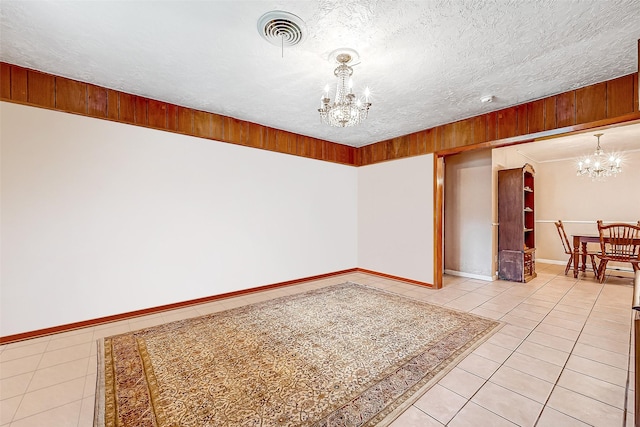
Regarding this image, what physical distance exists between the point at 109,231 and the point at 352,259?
13.7ft

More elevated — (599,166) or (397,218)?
(599,166)

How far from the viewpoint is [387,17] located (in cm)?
193

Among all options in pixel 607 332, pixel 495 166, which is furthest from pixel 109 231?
pixel 495 166

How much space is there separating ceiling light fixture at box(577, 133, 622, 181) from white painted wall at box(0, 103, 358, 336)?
4321 mm

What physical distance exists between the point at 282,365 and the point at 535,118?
3975 millimetres

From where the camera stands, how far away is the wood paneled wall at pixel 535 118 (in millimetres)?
2761

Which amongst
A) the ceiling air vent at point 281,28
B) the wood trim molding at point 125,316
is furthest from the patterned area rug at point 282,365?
the ceiling air vent at point 281,28

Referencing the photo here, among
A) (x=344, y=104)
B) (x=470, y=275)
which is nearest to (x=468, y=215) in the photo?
(x=470, y=275)

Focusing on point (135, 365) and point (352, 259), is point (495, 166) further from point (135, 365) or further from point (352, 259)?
point (135, 365)

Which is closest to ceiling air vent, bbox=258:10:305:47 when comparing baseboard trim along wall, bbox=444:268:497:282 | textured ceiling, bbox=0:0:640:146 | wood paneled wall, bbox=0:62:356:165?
textured ceiling, bbox=0:0:640:146

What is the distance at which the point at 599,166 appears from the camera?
5.62 metres

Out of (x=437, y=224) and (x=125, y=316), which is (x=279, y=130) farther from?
(x=125, y=316)

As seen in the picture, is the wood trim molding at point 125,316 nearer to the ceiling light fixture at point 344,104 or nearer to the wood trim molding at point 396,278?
the wood trim molding at point 396,278

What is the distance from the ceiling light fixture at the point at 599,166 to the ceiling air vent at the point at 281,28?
263 inches
